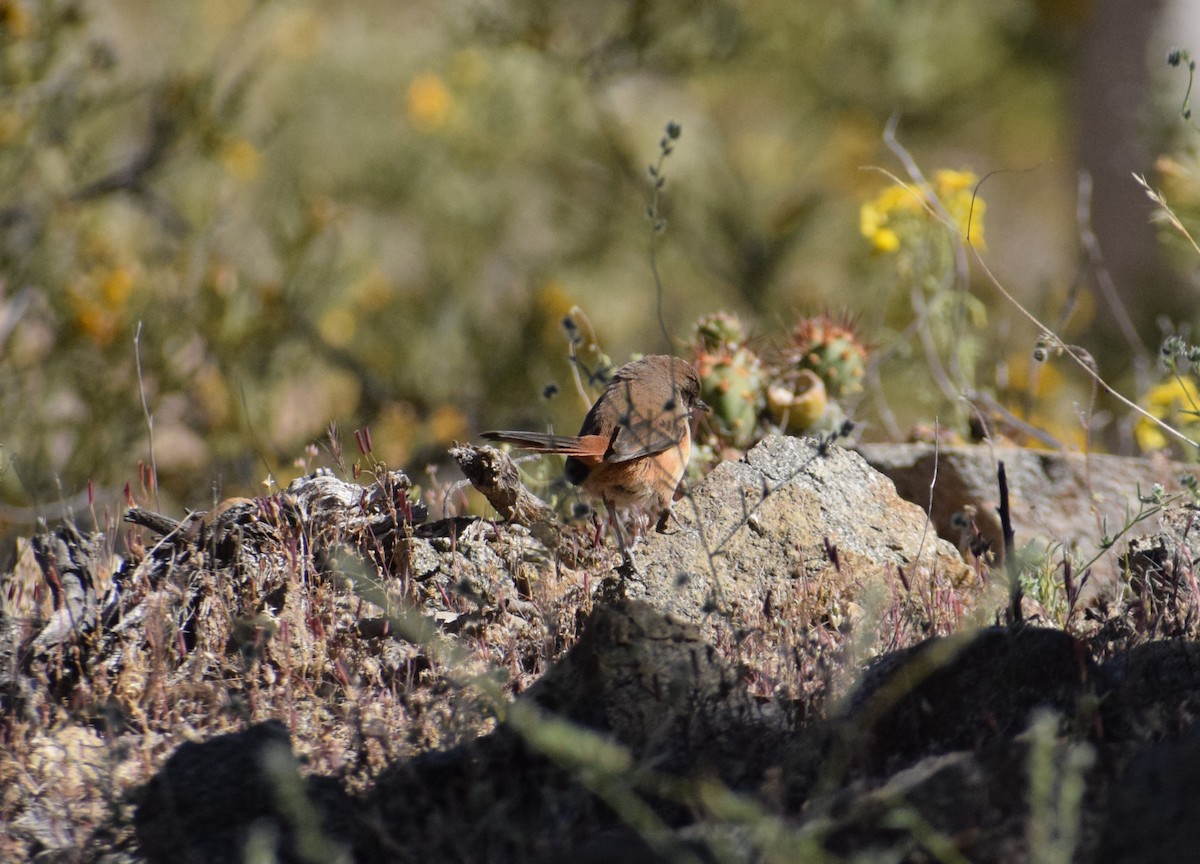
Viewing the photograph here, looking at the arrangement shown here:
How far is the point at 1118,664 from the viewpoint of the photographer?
2754 mm

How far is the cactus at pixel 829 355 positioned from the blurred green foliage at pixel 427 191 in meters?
A: 3.40

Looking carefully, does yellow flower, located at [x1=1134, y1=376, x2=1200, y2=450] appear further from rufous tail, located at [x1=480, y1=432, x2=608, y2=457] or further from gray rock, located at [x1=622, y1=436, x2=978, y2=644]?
rufous tail, located at [x1=480, y1=432, x2=608, y2=457]

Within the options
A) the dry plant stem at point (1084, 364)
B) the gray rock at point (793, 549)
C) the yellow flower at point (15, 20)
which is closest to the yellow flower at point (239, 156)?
the yellow flower at point (15, 20)

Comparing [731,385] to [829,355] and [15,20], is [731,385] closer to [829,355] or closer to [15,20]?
[829,355]

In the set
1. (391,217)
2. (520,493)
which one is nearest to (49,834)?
(520,493)

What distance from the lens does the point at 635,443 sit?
3.89 m

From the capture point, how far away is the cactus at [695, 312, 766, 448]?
15.4ft

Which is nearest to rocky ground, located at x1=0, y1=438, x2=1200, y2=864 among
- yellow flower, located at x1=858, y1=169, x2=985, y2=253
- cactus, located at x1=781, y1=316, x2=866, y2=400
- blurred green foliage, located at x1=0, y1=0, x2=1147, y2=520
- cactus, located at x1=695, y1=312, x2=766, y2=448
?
cactus, located at x1=695, y1=312, x2=766, y2=448

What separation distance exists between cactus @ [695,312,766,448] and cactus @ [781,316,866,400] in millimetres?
174

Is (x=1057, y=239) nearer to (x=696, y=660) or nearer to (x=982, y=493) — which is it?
(x=982, y=493)

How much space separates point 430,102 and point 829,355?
775 cm

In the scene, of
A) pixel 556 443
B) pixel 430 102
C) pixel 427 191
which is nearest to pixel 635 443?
pixel 556 443

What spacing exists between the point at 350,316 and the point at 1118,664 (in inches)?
325

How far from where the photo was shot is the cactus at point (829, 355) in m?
4.97
